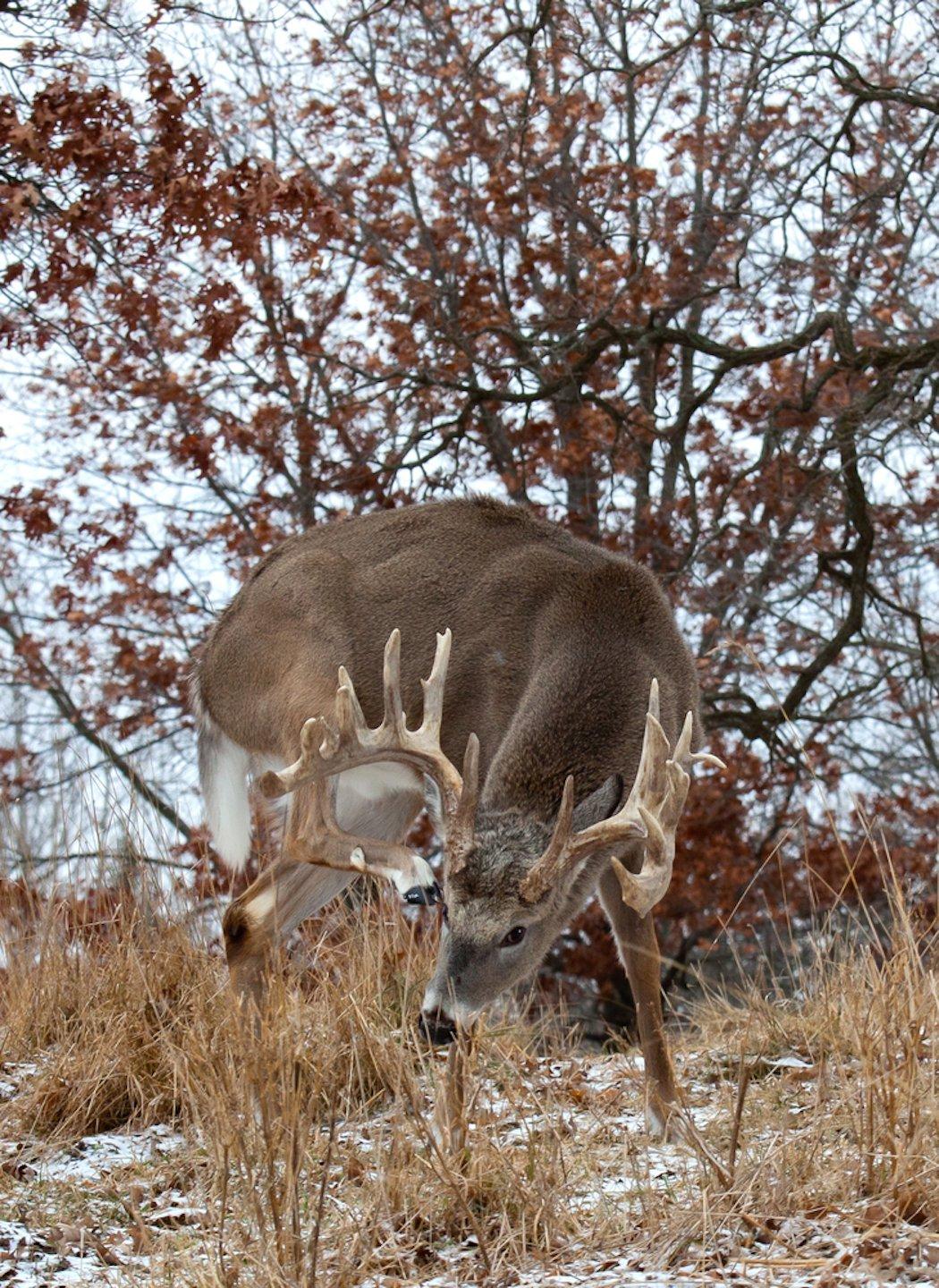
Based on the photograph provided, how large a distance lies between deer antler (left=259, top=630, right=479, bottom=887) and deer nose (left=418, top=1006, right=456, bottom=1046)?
0.41 metres

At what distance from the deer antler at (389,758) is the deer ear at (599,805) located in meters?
0.39

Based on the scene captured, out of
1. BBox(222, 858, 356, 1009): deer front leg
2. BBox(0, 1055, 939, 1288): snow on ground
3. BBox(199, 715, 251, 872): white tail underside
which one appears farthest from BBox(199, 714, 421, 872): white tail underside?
BBox(0, 1055, 939, 1288): snow on ground

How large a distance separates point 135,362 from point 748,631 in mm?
5428

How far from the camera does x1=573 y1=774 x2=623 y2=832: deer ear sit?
5508 millimetres

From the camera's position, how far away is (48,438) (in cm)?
1458

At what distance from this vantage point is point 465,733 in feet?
21.4

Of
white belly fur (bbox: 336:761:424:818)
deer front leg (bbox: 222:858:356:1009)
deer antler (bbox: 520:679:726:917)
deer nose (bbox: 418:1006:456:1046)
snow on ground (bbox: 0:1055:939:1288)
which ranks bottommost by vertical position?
snow on ground (bbox: 0:1055:939:1288)

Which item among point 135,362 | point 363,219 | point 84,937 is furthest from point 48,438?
point 84,937

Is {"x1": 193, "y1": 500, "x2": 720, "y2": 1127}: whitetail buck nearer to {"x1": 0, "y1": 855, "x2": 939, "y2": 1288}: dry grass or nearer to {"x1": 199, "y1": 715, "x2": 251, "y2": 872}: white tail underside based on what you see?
{"x1": 199, "y1": 715, "x2": 251, "y2": 872}: white tail underside

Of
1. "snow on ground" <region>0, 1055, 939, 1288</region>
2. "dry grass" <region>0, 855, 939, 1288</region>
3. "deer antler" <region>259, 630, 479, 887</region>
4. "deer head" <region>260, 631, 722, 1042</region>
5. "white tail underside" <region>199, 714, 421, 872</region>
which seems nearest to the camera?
"snow on ground" <region>0, 1055, 939, 1288</region>

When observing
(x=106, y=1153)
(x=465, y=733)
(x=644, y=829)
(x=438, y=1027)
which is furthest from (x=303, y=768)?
(x=106, y=1153)

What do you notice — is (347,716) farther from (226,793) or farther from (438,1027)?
(226,793)

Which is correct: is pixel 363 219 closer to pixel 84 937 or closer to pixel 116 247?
pixel 116 247

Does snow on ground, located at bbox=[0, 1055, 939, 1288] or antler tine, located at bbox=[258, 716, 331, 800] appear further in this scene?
antler tine, located at bbox=[258, 716, 331, 800]
